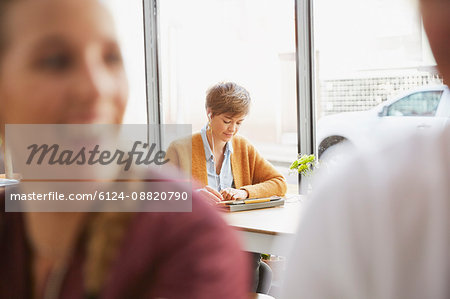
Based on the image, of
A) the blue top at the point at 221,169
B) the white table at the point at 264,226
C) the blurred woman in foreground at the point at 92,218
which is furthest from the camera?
the blue top at the point at 221,169

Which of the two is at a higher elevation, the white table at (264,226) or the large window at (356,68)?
the large window at (356,68)

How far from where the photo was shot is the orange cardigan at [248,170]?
120 inches

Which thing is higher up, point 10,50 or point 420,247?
point 10,50

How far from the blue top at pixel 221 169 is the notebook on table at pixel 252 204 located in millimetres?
315

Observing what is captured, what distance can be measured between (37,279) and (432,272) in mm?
300

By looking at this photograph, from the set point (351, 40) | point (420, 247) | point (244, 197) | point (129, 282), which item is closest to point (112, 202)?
point (129, 282)

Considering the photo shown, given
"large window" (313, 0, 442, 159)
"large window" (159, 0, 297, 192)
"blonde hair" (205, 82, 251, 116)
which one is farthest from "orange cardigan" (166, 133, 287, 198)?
"large window" (313, 0, 442, 159)

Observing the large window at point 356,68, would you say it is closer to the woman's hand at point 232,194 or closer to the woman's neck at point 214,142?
the woman's neck at point 214,142

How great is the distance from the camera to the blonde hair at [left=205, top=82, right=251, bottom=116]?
9.80 ft

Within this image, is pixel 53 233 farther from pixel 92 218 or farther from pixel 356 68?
pixel 356 68

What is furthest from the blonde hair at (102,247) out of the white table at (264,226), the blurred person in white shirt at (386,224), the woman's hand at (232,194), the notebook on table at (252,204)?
the woman's hand at (232,194)

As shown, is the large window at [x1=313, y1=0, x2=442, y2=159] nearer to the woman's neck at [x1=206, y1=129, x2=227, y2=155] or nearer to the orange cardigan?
the orange cardigan

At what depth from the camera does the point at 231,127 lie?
3.06 metres

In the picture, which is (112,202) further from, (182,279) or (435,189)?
(435,189)
